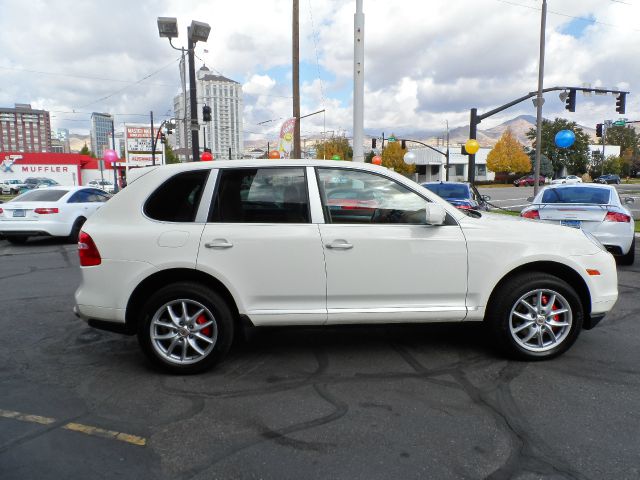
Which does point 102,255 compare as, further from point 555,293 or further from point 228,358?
point 555,293

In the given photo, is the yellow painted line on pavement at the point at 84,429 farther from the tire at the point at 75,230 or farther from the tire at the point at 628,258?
the tire at the point at 75,230

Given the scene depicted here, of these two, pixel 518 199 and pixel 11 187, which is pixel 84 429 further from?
pixel 11 187

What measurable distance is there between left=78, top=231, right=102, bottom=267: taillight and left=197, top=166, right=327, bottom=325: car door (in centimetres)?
83

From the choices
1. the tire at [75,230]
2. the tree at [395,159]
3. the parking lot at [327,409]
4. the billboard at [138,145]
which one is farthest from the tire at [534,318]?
the tree at [395,159]

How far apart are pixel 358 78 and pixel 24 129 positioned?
14873 centimetres

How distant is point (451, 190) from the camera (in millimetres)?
12805

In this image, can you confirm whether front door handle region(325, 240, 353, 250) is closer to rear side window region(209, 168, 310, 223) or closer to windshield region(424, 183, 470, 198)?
rear side window region(209, 168, 310, 223)

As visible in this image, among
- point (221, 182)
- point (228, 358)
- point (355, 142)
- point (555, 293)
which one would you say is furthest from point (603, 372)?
point (355, 142)

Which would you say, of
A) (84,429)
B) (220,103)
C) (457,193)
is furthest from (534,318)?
(220,103)

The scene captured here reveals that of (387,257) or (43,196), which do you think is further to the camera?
(43,196)

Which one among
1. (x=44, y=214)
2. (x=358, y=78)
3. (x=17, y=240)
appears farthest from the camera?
(x=17, y=240)

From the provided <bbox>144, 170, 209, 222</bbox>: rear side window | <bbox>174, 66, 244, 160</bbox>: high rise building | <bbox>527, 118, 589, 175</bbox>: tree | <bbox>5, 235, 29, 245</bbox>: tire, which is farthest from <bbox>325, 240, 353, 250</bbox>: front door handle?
<bbox>527, 118, 589, 175</bbox>: tree

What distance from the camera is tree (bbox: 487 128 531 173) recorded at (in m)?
70.0

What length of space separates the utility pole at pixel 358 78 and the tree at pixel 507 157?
6338 cm
